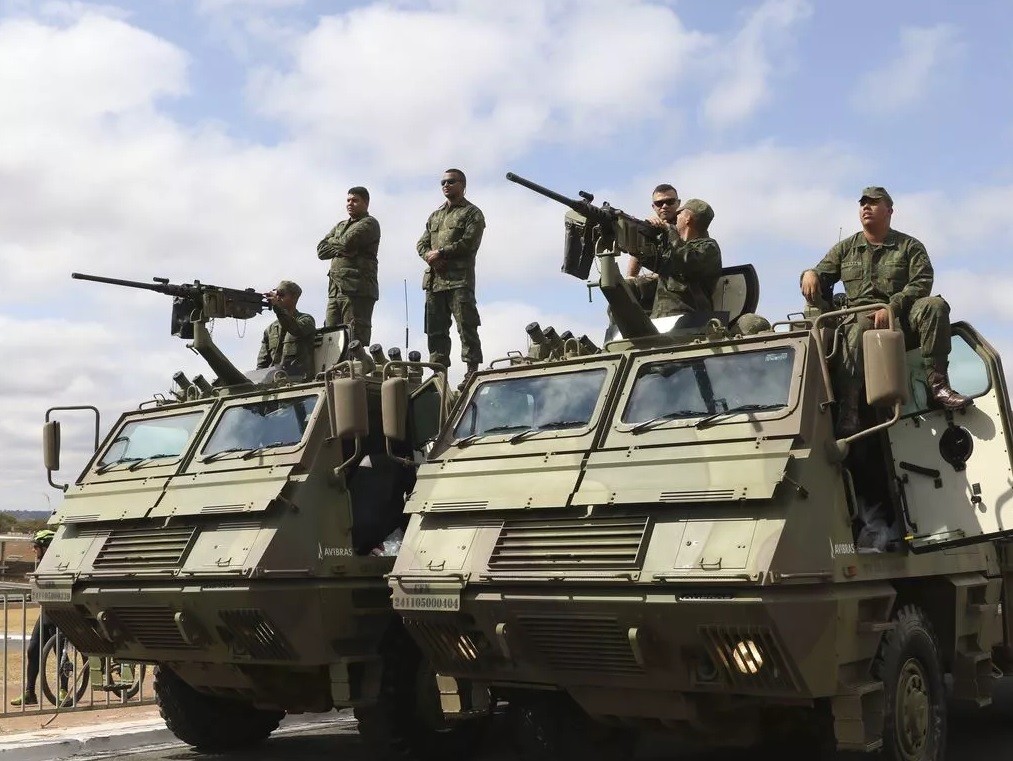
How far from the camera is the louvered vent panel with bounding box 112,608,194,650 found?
28.9 feet

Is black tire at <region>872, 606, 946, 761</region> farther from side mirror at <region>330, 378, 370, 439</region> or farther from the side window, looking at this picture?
side mirror at <region>330, 378, 370, 439</region>

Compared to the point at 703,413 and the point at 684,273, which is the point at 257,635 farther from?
the point at 684,273

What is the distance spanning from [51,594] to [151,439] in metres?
1.45

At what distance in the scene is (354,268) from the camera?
1292cm

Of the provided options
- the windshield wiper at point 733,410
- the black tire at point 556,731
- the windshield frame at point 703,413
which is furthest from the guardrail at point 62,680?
the windshield wiper at point 733,410

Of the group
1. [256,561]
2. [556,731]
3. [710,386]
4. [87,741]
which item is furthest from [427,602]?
[87,741]

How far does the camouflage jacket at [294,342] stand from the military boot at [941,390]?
538 cm

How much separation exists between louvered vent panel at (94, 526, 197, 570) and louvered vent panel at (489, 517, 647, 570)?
8.91ft

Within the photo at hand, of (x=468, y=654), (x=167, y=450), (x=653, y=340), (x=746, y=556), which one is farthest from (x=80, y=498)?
(x=746, y=556)

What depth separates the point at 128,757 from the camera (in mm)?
9750

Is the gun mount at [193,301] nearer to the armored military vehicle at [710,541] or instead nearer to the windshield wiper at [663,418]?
the armored military vehicle at [710,541]

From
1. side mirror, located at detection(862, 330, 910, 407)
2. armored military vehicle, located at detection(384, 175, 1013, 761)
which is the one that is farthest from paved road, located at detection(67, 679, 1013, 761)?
side mirror, located at detection(862, 330, 910, 407)

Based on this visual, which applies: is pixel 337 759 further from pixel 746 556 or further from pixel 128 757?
pixel 746 556

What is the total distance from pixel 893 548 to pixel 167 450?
542 centimetres
